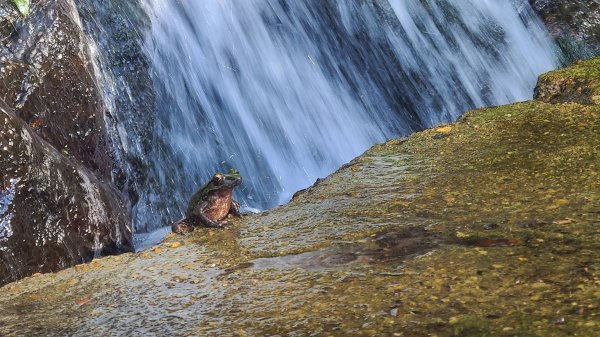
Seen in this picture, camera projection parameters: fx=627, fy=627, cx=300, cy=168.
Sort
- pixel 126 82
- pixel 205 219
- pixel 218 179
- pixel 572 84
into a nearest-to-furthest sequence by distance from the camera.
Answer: pixel 205 219 < pixel 218 179 < pixel 572 84 < pixel 126 82

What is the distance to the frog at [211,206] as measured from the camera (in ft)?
17.7

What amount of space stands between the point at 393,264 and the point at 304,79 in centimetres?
912

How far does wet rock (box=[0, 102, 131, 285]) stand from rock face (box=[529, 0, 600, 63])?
11609 mm

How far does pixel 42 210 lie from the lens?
6.11 metres

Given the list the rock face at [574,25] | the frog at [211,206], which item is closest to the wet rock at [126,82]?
the frog at [211,206]

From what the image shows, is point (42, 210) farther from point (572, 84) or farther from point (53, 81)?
point (572, 84)

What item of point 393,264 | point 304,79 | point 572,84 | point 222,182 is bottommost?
point 393,264

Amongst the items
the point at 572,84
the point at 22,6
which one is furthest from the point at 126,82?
the point at 572,84

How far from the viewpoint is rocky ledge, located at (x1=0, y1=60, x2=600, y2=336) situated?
259cm

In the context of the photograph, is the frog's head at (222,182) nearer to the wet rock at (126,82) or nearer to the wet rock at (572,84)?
the wet rock at (126,82)

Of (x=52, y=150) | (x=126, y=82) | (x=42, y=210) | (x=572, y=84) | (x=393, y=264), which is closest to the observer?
(x=393, y=264)

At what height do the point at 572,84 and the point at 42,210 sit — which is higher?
the point at 42,210

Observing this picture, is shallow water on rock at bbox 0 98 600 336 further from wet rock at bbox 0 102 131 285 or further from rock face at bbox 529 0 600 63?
rock face at bbox 529 0 600 63

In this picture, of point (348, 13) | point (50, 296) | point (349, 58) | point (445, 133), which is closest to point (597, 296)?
point (50, 296)
